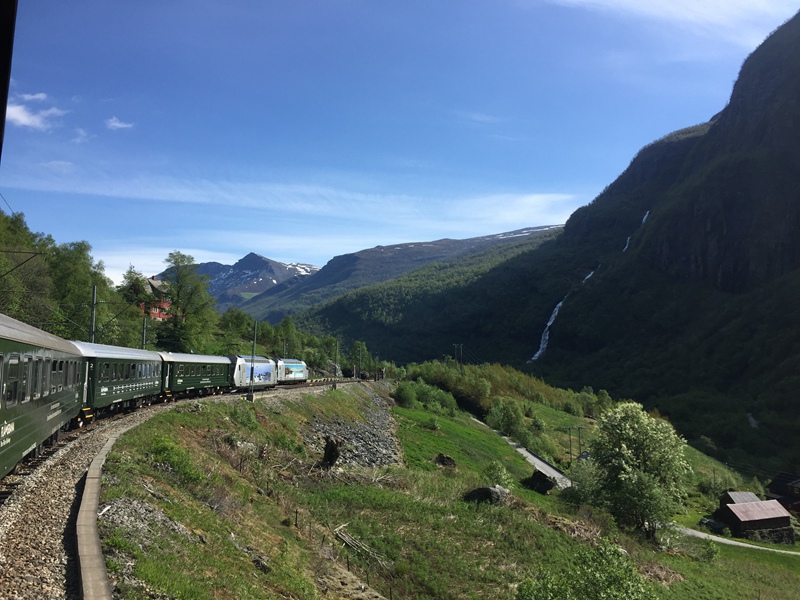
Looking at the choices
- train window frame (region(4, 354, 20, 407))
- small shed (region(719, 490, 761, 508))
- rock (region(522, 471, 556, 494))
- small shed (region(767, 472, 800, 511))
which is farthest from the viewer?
small shed (region(767, 472, 800, 511))

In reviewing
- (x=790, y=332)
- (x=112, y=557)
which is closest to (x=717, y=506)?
(x=112, y=557)

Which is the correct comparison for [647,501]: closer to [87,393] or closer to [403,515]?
[403,515]

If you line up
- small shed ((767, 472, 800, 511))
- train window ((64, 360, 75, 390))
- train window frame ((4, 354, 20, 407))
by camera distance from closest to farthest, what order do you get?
train window frame ((4, 354, 20, 407)), train window ((64, 360, 75, 390)), small shed ((767, 472, 800, 511))

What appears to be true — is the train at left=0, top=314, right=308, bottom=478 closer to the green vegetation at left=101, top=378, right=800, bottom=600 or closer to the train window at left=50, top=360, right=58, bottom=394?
the train window at left=50, top=360, right=58, bottom=394

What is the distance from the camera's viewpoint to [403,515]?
25391 mm

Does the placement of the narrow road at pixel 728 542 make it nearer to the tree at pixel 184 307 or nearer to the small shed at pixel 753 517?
the small shed at pixel 753 517

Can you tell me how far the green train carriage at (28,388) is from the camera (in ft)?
41.5

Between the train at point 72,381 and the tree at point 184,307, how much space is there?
16789mm

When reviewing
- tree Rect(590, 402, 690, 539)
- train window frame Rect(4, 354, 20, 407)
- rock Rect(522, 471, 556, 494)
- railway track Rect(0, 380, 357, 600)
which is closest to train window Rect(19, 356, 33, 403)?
train window frame Rect(4, 354, 20, 407)

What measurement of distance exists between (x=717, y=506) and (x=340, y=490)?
75.5m

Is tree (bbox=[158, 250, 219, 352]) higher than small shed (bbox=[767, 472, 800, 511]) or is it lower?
higher

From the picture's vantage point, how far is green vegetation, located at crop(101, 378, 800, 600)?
11.8 meters

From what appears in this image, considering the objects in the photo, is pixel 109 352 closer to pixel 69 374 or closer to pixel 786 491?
pixel 69 374

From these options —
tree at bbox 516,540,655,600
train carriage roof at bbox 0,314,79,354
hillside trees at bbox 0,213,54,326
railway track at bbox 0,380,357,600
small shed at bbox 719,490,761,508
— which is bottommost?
small shed at bbox 719,490,761,508
